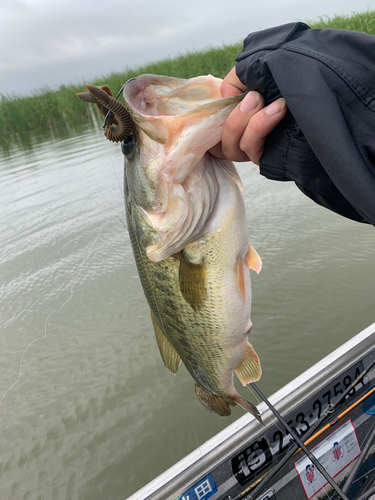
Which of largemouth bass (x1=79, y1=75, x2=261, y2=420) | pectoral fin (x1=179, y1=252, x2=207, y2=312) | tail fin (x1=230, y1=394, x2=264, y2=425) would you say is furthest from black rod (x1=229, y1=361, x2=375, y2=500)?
pectoral fin (x1=179, y1=252, x2=207, y2=312)

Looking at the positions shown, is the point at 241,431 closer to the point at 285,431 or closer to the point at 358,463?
the point at 285,431

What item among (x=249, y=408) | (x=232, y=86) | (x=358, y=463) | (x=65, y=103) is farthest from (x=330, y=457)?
(x=65, y=103)

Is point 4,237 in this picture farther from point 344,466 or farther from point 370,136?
point 370,136

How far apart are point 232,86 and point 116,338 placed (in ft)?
9.90

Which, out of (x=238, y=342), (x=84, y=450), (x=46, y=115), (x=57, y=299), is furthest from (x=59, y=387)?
(x=46, y=115)

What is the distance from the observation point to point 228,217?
1.34 metres

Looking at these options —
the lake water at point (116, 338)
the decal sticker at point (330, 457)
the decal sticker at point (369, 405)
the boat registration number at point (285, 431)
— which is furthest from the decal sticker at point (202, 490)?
the decal sticker at point (369, 405)

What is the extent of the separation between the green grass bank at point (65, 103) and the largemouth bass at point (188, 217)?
1438 centimetres

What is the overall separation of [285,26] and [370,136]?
0.46 meters

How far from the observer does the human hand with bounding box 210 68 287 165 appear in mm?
1031

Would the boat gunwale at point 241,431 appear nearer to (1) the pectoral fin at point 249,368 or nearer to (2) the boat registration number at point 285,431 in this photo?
(2) the boat registration number at point 285,431

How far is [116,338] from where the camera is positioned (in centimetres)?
366

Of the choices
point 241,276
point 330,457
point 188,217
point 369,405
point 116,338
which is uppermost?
point 188,217

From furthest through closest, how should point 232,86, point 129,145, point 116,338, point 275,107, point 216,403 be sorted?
1. point 116,338
2. point 216,403
3. point 129,145
4. point 232,86
5. point 275,107
